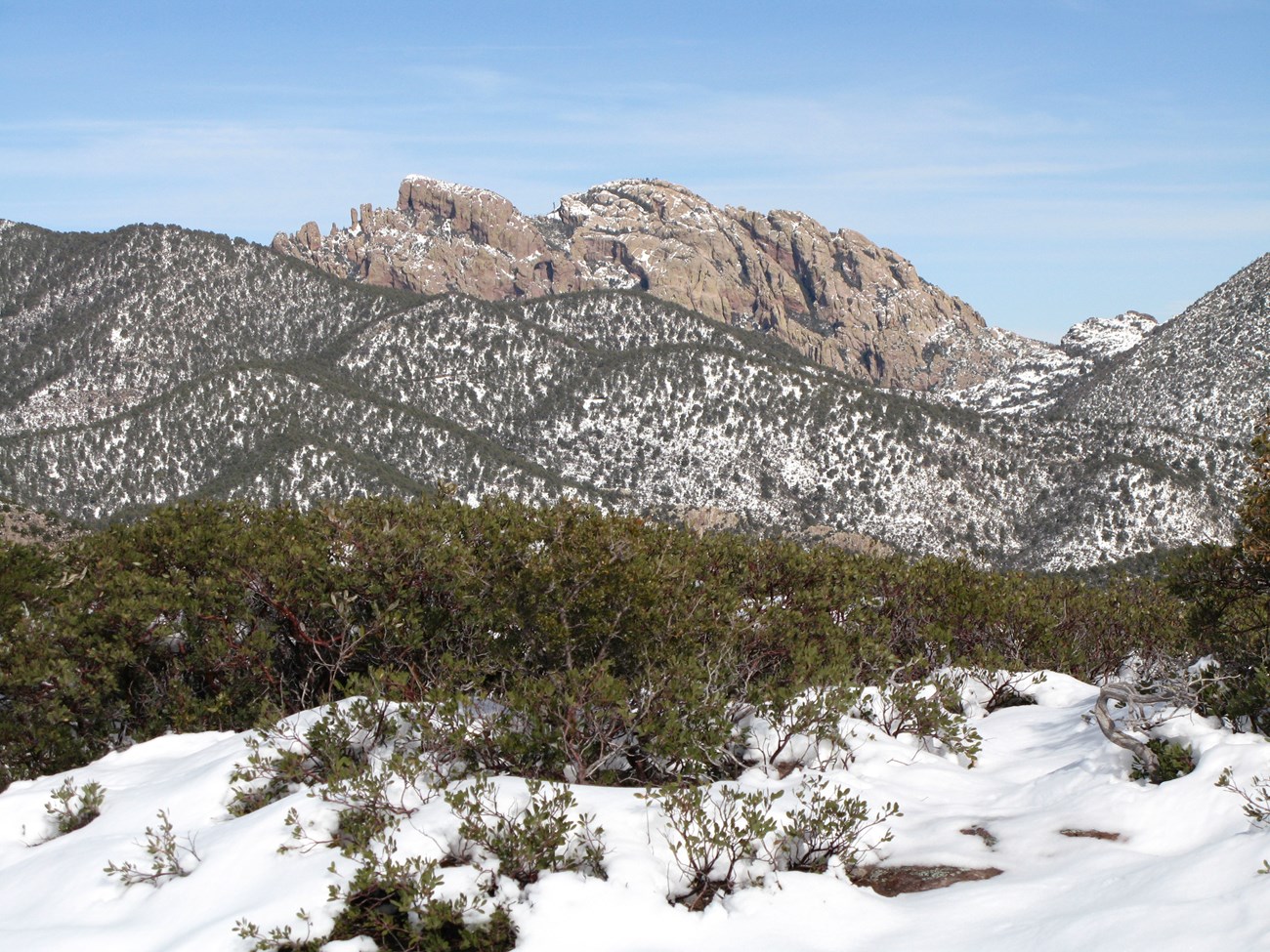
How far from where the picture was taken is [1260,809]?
8.59 m

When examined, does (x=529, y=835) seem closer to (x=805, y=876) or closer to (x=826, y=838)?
(x=805, y=876)

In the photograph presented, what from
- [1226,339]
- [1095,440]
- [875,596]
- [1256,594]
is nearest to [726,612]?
[875,596]

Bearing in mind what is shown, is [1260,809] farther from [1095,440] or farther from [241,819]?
[1095,440]

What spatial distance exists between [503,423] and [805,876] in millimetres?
152478

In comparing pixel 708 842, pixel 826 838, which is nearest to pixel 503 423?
pixel 826 838

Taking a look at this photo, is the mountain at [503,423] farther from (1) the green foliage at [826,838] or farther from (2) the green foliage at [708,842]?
(1) the green foliage at [826,838]

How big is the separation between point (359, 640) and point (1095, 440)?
143 m

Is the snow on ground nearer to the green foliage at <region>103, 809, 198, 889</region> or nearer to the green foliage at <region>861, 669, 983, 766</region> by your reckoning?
the green foliage at <region>103, 809, 198, 889</region>

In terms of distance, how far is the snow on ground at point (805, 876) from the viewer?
7859mm

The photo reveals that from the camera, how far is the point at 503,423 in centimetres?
15938

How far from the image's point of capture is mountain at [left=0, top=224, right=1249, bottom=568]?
118188 mm

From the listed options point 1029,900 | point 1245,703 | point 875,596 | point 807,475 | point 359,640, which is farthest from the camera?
point 807,475

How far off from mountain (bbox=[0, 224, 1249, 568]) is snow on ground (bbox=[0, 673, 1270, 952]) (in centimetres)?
9755

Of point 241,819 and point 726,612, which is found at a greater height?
point 726,612
